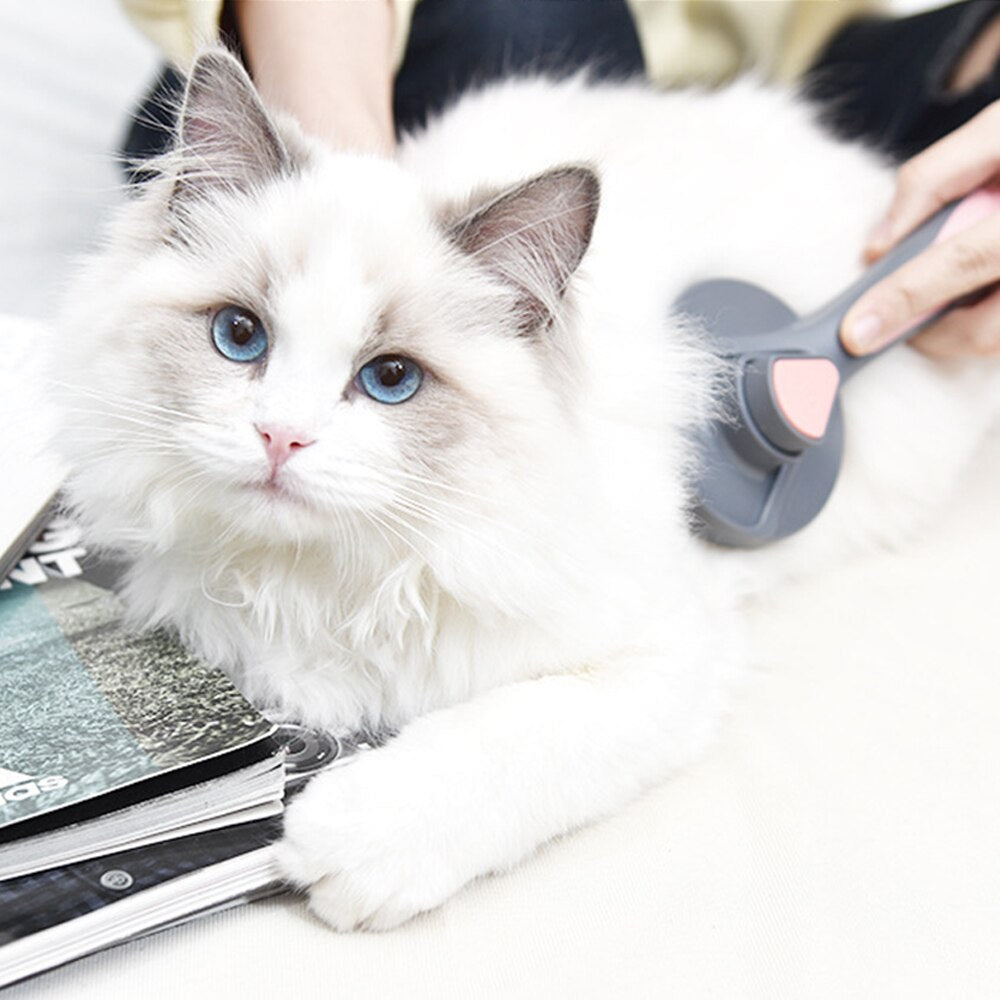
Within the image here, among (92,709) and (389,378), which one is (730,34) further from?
(92,709)

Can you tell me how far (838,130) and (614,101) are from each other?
1.85 feet

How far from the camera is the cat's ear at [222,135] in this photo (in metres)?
1.14

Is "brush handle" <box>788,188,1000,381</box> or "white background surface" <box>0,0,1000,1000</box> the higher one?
"brush handle" <box>788,188,1000,381</box>

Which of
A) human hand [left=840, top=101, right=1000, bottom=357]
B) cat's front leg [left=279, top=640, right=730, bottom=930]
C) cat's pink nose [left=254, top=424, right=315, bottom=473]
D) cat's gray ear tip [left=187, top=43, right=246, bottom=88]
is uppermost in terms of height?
human hand [left=840, top=101, right=1000, bottom=357]

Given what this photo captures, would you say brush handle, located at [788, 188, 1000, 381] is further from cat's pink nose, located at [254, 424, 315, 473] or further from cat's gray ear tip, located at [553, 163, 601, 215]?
cat's pink nose, located at [254, 424, 315, 473]

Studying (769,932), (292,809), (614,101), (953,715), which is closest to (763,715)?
(953,715)

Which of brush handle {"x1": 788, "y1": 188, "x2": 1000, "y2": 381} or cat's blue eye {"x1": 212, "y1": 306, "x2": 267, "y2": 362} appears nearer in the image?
cat's blue eye {"x1": 212, "y1": 306, "x2": 267, "y2": 362}

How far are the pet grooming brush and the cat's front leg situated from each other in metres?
0.32

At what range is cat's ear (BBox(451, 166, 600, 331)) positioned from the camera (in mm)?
1095

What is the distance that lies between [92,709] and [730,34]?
1.77 metres

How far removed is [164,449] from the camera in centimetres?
110

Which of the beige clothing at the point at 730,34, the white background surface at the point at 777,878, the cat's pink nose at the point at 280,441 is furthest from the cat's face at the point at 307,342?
the beige clothing at the point at 730,34

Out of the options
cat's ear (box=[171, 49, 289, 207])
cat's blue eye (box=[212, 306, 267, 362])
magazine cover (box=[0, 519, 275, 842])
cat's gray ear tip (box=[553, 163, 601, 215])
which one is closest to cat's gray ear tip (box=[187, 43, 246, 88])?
cat's ear (box=[171, 49, 289, 207])

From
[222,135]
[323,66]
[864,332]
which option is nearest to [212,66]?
[222,135]
